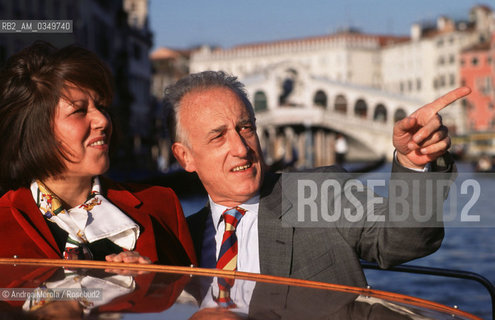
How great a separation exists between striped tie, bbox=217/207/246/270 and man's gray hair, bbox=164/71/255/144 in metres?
0.13

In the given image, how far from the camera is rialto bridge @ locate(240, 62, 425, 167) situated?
28.4 m

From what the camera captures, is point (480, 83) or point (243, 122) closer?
point (243, 122)

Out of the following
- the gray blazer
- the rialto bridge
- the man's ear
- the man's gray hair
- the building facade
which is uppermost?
the building facade

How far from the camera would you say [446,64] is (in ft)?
113

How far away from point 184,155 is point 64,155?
214mm

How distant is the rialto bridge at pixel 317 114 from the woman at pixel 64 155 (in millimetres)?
A: 25747

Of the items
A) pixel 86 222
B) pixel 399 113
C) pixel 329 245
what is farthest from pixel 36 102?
pixel 399 113

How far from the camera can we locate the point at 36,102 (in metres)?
1.18

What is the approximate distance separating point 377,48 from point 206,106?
43.4 m

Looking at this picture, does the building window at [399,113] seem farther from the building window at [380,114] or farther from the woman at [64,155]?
the woman at [64,155]

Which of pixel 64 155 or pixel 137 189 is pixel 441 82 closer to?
pixel 137 189

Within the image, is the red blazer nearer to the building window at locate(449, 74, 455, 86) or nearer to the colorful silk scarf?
the colorful silk scarf

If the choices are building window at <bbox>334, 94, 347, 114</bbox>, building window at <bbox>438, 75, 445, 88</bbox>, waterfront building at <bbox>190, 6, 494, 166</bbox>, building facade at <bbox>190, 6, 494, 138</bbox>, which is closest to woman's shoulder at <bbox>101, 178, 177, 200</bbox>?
waterfront building at <bbox>190, 6, 494, 166</bbox>

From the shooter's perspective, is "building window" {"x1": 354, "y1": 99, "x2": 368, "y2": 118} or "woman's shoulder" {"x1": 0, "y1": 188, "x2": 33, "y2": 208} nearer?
"woman's shoulder" {"x1": 0, "y1": 188, "x2": 33, "y2": 208}
